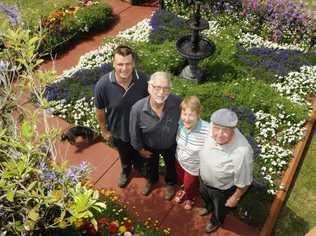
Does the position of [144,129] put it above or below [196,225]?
above

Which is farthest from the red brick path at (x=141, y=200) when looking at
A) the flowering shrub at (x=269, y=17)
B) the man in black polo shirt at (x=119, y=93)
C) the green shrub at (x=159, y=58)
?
the flowering shrub at (x=269, y=17)

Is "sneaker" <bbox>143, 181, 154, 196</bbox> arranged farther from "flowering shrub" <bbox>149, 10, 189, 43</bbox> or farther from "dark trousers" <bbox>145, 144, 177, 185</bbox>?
"flowering shrub" <bbox>149, 10, 189, 43</bbox>

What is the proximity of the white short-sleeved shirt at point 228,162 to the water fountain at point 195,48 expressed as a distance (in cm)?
341

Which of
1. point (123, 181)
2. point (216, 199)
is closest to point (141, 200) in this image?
point (123, 181)

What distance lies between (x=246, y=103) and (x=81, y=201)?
17.6ft

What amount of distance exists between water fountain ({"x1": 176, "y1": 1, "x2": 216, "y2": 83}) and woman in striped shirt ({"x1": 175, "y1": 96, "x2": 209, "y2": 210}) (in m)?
2.97

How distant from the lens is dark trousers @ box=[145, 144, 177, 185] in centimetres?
628

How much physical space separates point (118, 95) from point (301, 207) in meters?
3.43

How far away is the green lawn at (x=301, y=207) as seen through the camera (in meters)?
6.67

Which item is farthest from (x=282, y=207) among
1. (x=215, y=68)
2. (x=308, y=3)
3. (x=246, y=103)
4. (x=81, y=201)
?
(x=308, y=3)

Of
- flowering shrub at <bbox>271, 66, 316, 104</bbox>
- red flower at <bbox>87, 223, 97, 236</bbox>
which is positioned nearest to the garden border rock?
flowering shrub at <bbox>271, 66, 316, 104</bbox>

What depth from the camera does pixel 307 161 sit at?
7.73m

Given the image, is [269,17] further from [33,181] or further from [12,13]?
[33,181]

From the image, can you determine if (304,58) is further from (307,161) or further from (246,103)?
(307,161)
